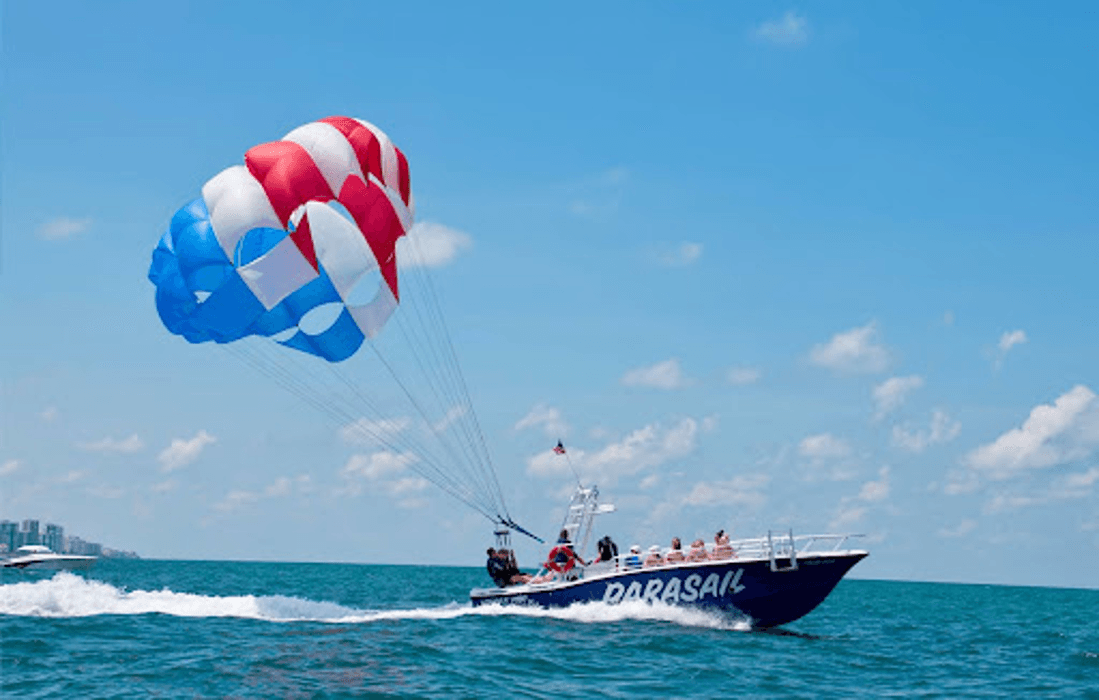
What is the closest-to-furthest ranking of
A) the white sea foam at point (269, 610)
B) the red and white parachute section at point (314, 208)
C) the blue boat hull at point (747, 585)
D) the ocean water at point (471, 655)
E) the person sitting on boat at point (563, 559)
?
the ocean water at point (471, 655)
the red and white parachute section at point (314, 208)
the blue boat hull at point (747, 585)
the white sea foam at point (269, 610)
the person sitting on boat at point (563, 559)

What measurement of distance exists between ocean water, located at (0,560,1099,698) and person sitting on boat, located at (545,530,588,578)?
1.08 m

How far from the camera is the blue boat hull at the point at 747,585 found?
20.9 meters

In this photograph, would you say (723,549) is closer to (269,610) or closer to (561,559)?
(561,559)

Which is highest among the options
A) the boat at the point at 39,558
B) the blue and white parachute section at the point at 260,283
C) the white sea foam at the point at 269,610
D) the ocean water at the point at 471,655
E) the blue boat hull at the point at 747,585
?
the blue and white parachute section at the point at 260,283

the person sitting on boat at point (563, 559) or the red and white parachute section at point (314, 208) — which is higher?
the red and white parachute section at point (314, 208)

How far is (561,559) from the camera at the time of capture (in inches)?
913

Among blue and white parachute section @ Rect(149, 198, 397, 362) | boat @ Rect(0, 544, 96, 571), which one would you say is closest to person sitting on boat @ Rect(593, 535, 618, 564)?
blue and white parachute section @ Rect(149, 198, 397, 362)

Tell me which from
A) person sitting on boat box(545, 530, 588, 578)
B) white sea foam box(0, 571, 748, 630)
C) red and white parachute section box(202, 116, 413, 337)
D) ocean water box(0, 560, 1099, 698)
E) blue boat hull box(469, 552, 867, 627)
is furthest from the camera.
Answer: person sitting on boat box(545, 530, 588, 578)

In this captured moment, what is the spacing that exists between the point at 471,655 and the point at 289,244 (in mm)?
7658

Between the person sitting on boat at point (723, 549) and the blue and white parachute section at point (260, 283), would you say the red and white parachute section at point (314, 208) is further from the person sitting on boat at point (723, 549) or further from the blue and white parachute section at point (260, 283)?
the person sitting on boat at point (723, 549)

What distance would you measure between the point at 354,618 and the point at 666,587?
632cm

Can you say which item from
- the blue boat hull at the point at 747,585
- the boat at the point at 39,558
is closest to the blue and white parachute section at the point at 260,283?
the blue boat hull at the point at 747,585

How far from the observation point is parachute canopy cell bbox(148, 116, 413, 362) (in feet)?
61.2

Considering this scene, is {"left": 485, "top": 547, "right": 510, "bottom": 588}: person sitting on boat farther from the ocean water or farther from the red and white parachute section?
the red and white parachute section
